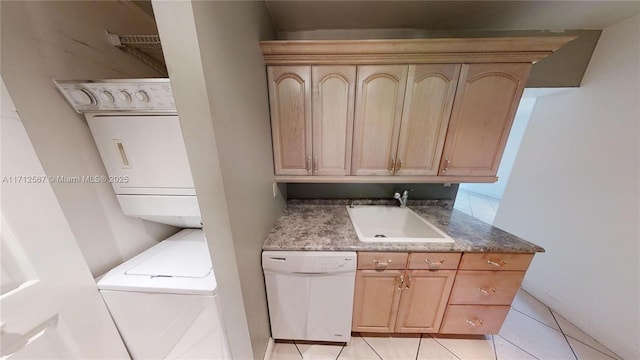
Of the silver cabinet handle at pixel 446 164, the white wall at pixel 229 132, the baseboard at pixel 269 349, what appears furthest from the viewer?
the silver cabinet handle at pixel 446 164

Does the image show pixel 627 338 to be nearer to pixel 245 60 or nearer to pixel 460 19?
pixel 460 19

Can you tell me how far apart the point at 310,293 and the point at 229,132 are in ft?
3.60

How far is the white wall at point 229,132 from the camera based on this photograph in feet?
1.90

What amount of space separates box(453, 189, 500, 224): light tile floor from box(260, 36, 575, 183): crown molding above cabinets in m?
3.01

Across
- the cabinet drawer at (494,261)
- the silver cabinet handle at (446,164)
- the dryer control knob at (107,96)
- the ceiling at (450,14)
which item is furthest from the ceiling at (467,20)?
the cabinet drawer at (494,261)

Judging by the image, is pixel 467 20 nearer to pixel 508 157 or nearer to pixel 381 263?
pixel 381 263

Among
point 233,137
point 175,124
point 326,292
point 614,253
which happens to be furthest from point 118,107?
point 614,253

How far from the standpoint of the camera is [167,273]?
0.91 meters

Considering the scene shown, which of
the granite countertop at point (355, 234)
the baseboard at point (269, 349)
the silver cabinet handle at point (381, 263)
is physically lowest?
the baseboard at point (269, 349)

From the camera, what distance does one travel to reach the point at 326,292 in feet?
3.89

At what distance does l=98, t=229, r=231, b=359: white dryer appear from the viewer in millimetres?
861

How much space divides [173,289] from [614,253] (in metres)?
2.89

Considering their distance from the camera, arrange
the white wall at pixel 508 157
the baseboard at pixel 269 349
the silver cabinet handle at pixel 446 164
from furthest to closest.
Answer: the white wall at pixel 508 157
the silver cabinet handle at pixel 446 164
the baseboard at pixel 269 349

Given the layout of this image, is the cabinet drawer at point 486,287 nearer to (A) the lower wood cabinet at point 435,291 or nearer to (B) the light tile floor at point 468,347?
(A) the lower wood cabinet at point 435,291
